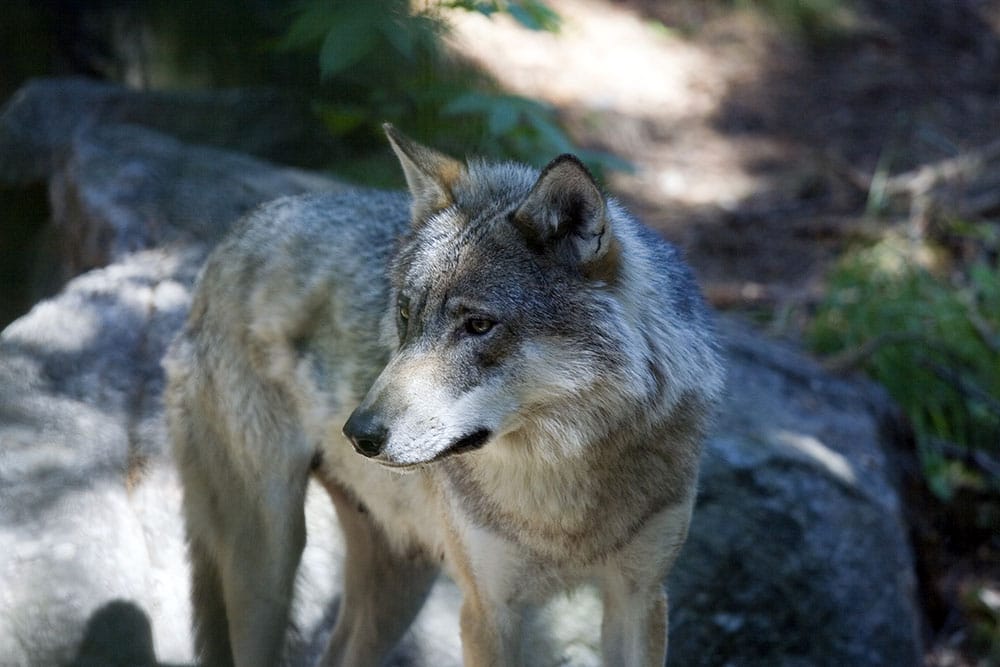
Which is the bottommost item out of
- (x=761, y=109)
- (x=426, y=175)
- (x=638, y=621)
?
(x=761, y=109)

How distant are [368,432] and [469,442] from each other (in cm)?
32

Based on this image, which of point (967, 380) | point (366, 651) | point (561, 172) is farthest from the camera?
point (967, 380)

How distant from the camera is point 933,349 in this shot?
7.13 m

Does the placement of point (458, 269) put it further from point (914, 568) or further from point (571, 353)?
point (914, 568)

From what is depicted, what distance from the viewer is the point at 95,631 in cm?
406

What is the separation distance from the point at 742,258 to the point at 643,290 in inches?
252

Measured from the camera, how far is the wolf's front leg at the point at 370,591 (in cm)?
453

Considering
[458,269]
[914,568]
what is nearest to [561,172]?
[458,269]

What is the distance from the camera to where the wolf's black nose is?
9.61ft

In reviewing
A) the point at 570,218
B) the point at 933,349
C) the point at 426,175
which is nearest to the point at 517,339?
the point at 570,218

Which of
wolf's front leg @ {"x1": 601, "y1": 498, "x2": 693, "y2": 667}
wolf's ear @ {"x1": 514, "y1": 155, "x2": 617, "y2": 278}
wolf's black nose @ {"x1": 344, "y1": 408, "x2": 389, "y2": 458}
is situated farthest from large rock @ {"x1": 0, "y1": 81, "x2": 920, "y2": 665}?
wolf's black nose @ {"x1": 344, "y1": 408, "x2": 389, "y2": 458}

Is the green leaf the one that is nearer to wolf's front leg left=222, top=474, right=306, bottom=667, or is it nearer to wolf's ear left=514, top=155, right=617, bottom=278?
wolf's ear left=514, top=155, right=617, bottom=278

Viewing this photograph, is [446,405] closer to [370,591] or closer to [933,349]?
[370,591]

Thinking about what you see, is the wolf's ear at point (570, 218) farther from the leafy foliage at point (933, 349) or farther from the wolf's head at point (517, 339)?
the leafy foliage at point (933, 349)
